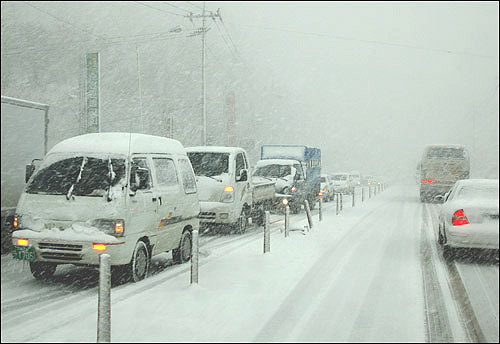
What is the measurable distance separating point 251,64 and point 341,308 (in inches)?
5846

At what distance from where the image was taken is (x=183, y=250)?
29.8 ft

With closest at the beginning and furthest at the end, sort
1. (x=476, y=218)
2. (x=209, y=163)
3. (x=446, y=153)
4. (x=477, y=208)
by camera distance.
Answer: (x=477, y=208), (x=476, y=218), (x=209, y=163), (x=446, y=153)

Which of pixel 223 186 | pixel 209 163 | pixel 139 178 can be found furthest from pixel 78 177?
pixel 209 163

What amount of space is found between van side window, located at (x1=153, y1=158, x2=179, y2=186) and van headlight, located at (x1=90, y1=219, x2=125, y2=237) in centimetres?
138

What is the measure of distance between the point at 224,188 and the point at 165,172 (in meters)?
4.37

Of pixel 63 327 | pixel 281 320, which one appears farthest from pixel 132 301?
pixel 281 320

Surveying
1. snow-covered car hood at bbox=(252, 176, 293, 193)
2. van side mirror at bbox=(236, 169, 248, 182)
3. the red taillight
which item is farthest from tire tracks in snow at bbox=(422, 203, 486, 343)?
snow-covered car hood at bbox=(252, 176, 293, 193)

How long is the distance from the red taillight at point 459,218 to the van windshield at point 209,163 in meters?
6.53

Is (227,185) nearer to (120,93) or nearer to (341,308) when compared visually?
(341,308)

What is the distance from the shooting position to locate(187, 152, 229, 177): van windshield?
13023 millimetres

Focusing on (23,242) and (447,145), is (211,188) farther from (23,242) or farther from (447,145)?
(447,145)

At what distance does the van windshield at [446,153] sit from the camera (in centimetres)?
2861

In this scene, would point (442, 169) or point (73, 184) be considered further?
point (442, 169)

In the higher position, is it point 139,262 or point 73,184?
point 73,184
